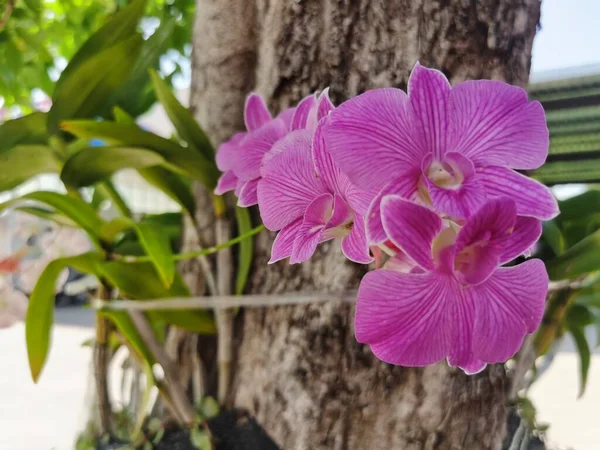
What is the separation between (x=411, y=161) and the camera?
19 centimetres

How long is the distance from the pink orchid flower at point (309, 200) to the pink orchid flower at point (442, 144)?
0.02 metres

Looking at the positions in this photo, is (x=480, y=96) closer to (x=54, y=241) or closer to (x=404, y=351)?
(x=404, y=351)

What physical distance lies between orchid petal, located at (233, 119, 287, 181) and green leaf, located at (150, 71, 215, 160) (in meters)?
0.16

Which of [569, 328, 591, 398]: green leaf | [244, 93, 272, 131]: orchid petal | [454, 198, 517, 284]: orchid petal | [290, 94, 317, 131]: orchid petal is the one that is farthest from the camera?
[569, 328, 591, 398]: green leaf

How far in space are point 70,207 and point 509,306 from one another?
0.40 metres

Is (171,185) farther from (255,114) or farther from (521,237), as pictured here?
(521,237)

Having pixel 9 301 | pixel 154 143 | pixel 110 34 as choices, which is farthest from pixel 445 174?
pixel 9 301

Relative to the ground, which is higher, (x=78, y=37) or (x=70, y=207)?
(x=78, y=37)

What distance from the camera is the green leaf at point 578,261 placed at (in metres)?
0.37

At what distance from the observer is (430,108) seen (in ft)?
0.62

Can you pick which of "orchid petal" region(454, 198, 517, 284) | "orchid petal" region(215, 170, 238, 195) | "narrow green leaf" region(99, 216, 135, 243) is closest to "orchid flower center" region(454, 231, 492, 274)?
"orchid petal" region(454, 198, 517, 284)

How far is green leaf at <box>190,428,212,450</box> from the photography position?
45 centimetres

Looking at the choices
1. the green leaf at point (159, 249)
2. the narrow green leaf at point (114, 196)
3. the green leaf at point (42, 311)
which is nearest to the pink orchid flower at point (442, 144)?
the green leaf at point (159, 249)

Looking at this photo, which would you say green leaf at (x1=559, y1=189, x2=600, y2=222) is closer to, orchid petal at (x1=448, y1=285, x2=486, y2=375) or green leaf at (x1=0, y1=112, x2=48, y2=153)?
orchid petal at (x1=448, y1=285, x2=486, y2=375)
